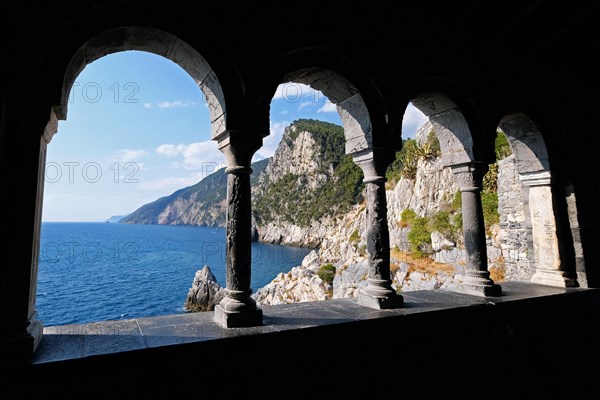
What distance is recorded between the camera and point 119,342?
238cm

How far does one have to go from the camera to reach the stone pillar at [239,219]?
2.97 metres

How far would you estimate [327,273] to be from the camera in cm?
1973

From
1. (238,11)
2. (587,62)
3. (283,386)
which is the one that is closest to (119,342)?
(283,386)

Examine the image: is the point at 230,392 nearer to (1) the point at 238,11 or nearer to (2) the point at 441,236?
(1) the point at 238,11

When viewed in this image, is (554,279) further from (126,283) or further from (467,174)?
(126,283)

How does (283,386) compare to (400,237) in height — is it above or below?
below

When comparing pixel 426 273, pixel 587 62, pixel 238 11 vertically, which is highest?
pixel 587 62

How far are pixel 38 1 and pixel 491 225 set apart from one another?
13993mm

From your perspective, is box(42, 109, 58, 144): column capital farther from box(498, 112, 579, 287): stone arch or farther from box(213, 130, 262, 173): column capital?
box(498, 112, 579, 287): stone arch

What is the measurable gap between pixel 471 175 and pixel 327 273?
1602 centimetres

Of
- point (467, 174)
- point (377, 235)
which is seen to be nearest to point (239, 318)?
point (377, 235)

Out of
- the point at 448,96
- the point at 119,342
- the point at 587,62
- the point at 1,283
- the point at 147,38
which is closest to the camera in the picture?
the point at 1,283

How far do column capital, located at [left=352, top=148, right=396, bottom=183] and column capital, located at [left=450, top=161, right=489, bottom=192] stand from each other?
4.35 ft

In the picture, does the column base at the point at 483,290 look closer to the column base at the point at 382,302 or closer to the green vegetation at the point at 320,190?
the column base at the point at 382,302
